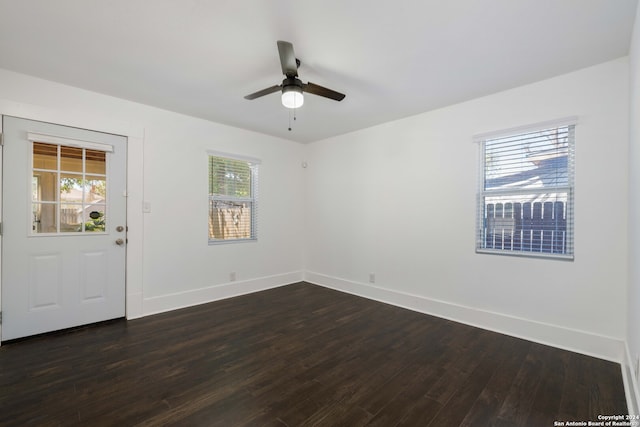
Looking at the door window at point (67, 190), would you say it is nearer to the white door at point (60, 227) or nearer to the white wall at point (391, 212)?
the white door at point (60, 227)

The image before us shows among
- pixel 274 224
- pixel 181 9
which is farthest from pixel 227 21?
pixel 274 224

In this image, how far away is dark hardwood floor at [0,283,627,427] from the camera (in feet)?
5.89

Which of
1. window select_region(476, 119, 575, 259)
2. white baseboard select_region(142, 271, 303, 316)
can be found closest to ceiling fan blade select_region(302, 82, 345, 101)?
window select_region(476, 119, 575, 259)

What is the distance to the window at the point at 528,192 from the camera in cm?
273

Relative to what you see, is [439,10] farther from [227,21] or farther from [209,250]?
[209,250]

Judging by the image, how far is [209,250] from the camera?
414 centimetres

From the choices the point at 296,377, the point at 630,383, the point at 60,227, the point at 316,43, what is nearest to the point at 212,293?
the point at 60,227

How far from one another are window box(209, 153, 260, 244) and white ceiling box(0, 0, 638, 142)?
1.26 meters

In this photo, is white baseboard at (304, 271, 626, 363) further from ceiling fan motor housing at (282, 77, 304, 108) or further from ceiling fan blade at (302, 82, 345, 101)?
ceiling fan motor housing at (282, 77, 304, 108)

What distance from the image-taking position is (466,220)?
334cm

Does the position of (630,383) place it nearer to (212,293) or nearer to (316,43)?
(316,43)

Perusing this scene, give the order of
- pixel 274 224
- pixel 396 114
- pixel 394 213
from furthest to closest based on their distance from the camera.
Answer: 1. pixel 274 224
2. pixel 394 213
3. pixel 396 114

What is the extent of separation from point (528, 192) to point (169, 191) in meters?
4.16

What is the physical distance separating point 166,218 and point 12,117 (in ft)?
5.52
